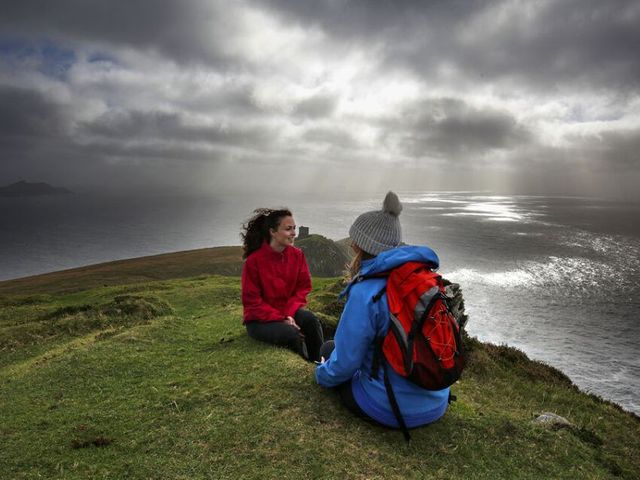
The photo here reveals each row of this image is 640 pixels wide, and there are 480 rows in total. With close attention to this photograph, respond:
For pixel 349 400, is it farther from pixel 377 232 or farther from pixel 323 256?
pixel 323 256

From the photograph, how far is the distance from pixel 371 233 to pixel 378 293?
963mm

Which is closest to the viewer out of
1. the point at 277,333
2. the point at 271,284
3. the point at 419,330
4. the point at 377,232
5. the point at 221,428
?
the point at 419,330

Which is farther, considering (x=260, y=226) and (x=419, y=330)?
(x=260, y=226)

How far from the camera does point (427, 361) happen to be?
5582 millimetres

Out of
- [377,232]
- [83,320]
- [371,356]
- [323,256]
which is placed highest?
[377,232]

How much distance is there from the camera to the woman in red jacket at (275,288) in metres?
11.0

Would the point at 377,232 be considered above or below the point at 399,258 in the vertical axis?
above

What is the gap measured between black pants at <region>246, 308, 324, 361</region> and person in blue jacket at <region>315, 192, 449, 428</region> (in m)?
4.00

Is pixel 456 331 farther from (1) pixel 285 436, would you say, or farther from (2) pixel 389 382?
(1) pixel 285 436

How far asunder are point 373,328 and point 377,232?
145cm

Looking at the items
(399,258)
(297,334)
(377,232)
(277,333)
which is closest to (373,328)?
(399,258)

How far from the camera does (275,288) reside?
1129 cm

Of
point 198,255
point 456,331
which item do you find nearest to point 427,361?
point 456,331

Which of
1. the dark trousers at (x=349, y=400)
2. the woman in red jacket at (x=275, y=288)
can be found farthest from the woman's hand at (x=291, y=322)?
the dark trousers at (x=349, y=400)
